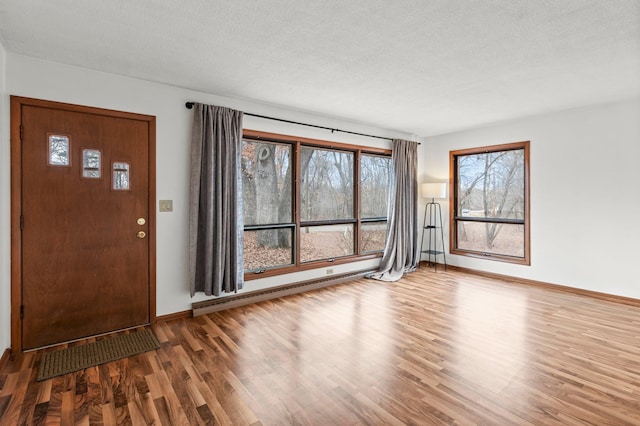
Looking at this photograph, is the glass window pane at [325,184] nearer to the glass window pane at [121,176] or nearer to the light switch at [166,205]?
the light switch at [166,205]

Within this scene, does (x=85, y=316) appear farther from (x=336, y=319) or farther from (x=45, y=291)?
(x=336, y=319)

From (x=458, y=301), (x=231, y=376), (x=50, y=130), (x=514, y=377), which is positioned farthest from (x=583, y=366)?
(x=50, y=130)

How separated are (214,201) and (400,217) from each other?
127 inches

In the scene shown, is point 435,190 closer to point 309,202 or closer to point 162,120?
point 309,202

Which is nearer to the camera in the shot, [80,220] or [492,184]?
[80,220]

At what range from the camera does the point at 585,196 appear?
14.1 ft

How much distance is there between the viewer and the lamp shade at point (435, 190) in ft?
18.3

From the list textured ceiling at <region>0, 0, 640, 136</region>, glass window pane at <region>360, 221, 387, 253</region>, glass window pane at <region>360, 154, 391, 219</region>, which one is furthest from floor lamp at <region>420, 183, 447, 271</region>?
textured ceiling at <region>0, 0, 640, 136</region>

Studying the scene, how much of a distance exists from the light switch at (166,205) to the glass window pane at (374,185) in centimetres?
300

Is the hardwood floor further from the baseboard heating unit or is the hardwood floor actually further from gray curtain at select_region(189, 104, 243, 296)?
gray curtain at select_region(189, 104, 243, 296)

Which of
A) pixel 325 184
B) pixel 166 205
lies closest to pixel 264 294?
pixel 166 205

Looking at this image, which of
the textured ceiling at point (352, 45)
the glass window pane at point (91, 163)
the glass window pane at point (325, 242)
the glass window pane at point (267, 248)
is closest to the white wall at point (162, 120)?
the textured ceiling at point (352, 45)

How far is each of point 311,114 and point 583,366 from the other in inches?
155

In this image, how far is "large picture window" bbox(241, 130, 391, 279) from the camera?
4203 mm
